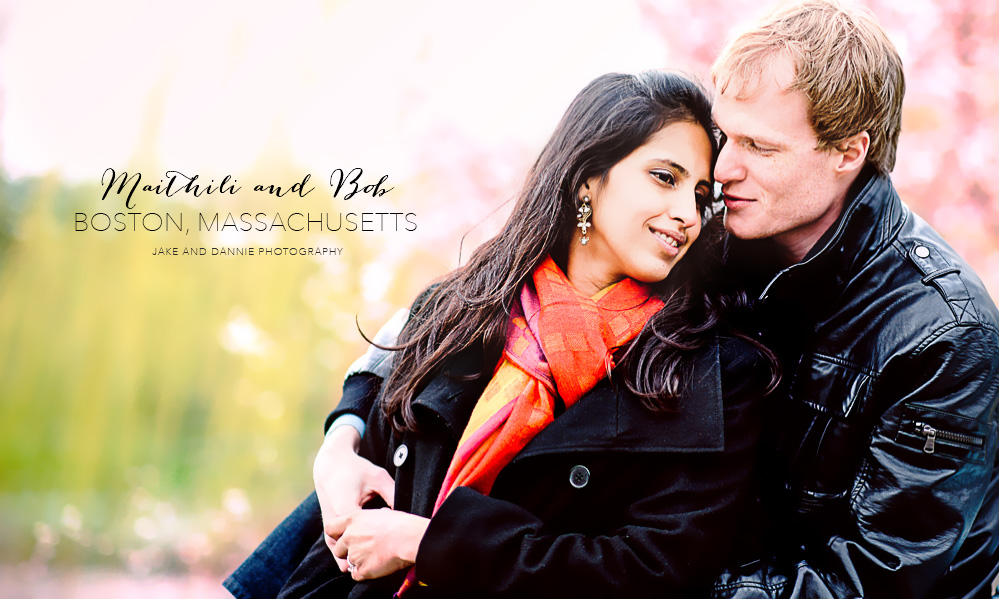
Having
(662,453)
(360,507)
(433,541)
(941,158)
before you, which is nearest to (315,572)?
(360,507)

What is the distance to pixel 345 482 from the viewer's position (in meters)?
2.04

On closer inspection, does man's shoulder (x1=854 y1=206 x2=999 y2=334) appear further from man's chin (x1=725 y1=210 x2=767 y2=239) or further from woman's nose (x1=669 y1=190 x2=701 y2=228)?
woman's nose (x1=669 y1=190 x2=701 y2=228)

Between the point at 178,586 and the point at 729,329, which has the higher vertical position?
the point at 729,329

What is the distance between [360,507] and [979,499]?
1.46 m

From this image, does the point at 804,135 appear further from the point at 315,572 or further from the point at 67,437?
the point at 67,437

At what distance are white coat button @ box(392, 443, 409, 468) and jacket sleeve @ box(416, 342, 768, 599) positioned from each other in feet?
0.91

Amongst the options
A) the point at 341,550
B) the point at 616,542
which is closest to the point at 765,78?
the point at 616,542

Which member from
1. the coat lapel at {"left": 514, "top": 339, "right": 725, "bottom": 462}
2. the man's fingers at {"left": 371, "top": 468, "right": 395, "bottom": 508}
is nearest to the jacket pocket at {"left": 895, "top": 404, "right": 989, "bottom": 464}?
the coat lapel at {"left": 514, "top": 339, "right": 725, "bottom": 462}

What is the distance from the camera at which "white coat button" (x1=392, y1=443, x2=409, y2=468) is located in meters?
1.97

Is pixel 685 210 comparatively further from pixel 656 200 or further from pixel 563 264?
pixel 563 264

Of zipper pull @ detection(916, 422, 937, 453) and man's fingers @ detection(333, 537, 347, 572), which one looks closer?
zipper pull @ detection(916, 422, 937, 453)

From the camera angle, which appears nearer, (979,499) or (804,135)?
(979,499)

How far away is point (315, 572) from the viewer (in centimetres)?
207

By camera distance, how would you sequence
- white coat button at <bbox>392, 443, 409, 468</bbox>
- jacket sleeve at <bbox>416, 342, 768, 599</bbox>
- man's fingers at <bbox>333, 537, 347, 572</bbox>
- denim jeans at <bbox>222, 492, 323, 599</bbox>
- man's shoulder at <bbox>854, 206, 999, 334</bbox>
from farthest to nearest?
denim jeans at <bbox>222, 492, 323, 599</bbox>, white coat button at <bbox>392, 443, 409, 468</bbox>, man's fingers at <bbox>333, 537, 347, 572</bbox>, man's shoulder at <bbox>854, 206, 999, 334</bbox>, jacket sleeve at <bbox>416, 342, 768, 599</bbox>
